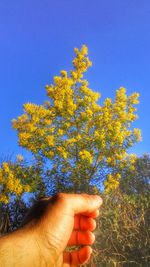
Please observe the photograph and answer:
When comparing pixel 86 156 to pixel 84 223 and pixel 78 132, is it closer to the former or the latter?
pixel 78 132

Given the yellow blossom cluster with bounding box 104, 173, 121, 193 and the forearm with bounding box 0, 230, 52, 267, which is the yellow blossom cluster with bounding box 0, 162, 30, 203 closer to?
the yellow blossom cluster with bounding box 104, 173, 121, 193

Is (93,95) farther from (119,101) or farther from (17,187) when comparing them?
(17,187)

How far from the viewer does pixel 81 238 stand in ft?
5.82

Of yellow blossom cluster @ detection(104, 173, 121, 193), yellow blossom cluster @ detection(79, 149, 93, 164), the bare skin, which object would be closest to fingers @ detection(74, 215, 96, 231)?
the bare skin

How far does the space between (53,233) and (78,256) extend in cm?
36

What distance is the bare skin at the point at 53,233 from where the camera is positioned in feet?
4.02

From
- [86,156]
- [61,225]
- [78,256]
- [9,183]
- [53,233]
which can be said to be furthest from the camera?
[86,156]

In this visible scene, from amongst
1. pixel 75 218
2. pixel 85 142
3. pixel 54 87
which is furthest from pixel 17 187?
pixel 75 218

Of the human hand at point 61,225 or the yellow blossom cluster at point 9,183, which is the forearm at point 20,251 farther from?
the yellow blossom cluster at point 9,183

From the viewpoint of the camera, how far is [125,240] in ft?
31.7

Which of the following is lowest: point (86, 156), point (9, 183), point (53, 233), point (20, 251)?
point (20, 251)

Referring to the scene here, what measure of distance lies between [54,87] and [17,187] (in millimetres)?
7031

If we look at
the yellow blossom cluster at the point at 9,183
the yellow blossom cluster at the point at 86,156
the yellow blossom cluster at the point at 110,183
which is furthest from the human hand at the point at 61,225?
the yellow blossom cluster at the point at 110,183

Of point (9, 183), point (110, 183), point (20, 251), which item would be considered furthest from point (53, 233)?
point (110, 183)
